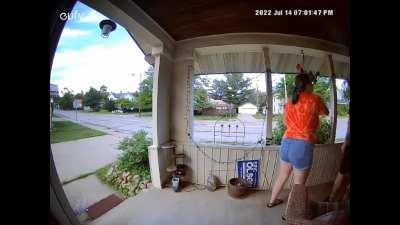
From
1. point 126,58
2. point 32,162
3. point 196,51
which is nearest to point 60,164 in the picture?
point 32,162

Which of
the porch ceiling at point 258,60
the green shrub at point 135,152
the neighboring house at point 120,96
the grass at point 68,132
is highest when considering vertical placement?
the porch ceiling at point 258,60

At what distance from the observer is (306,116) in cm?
65

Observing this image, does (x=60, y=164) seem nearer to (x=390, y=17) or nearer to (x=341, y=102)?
(x=341, y=102)

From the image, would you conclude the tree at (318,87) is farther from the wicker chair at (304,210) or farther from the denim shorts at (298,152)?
the wicker chair at (304,210)

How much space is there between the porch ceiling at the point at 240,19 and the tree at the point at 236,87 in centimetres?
16

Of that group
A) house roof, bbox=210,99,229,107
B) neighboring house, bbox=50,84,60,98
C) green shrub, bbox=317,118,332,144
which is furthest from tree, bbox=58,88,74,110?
green shrub, bbox=317,118,332,144

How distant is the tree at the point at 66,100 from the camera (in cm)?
65

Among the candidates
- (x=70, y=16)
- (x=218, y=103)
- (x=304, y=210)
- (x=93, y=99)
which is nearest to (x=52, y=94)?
(x=93, y=99)

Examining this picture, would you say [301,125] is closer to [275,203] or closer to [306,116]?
[306,116]

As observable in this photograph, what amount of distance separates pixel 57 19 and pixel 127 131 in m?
0.41

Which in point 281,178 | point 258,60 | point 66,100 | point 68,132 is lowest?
point 281,178

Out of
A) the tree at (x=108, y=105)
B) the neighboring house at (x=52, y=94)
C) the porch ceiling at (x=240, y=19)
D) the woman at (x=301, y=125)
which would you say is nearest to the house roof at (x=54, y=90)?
the neighboring house at (x=52, y=94)

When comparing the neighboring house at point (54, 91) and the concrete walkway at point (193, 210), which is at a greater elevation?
the neighboring house at point (54, 91)

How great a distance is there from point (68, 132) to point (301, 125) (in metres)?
0.74
